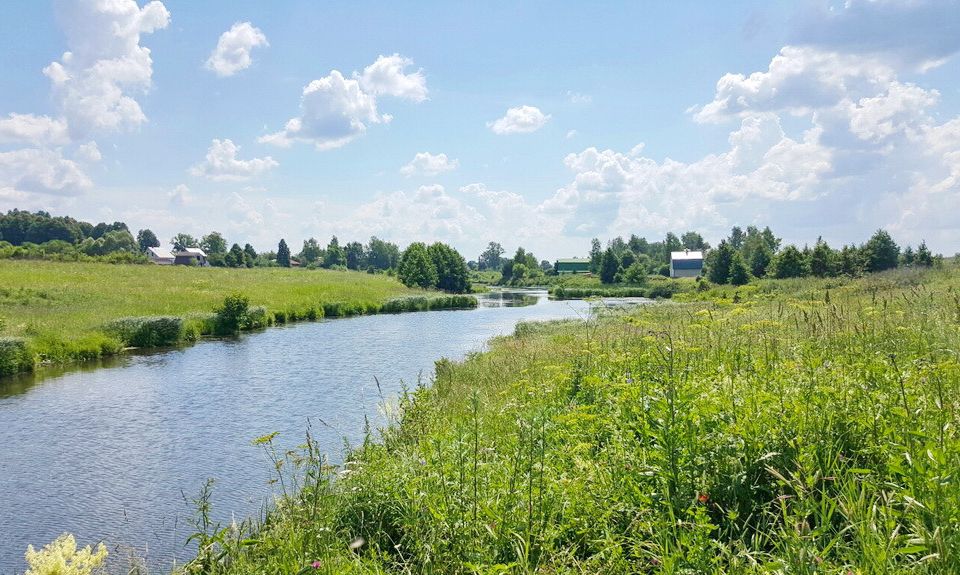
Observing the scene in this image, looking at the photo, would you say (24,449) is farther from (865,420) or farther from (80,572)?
(865,420)

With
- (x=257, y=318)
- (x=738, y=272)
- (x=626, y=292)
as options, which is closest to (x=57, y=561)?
(x=257, y=318)

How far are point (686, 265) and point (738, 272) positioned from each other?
158 ft

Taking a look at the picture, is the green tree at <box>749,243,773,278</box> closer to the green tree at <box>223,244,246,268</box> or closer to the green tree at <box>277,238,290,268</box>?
the green tree at <box>223,244,246,268</box>

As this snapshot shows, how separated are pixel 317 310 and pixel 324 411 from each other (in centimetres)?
3217

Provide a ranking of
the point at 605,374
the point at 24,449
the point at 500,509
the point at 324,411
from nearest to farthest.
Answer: the point at 500,509, the point at 605,374, the point at 24,449, the point at 324,411

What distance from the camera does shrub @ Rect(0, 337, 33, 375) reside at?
21.2 meters

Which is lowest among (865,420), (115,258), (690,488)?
(690,488)

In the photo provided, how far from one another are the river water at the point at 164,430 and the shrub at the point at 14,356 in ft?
4.17

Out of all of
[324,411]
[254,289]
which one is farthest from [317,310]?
[324,411]

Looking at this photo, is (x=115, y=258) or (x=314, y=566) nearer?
(x=314, y=566)

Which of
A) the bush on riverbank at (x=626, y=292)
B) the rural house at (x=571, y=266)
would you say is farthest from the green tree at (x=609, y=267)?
the rural house at (x=571, y=266)

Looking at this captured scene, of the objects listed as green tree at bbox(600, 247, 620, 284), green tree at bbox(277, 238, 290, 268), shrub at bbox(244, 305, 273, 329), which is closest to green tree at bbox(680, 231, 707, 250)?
green tree at bbox(600, 247, 620, 284)

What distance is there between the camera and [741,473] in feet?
12.2

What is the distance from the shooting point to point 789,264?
6025 cm
